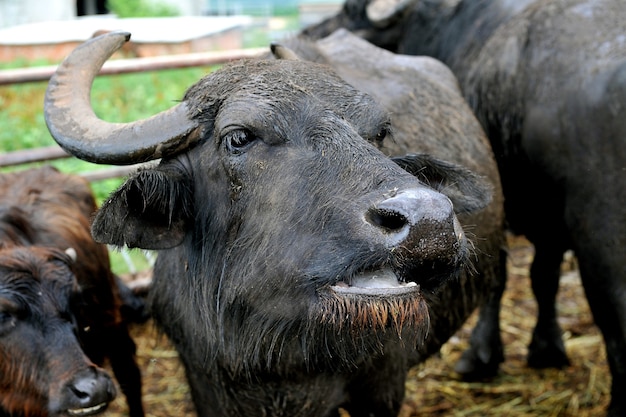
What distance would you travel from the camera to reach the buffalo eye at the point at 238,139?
120 inches

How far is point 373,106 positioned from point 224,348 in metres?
1.23

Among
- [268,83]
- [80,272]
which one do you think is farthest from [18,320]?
[268,83]

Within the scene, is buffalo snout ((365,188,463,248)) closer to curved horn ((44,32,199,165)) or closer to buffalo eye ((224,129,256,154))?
buffalo eye ((224,129,256,154))

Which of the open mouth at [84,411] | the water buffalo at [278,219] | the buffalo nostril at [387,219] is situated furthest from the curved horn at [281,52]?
the open mouth at [84,411]

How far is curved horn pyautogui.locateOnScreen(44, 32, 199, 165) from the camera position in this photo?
3127 millimetres

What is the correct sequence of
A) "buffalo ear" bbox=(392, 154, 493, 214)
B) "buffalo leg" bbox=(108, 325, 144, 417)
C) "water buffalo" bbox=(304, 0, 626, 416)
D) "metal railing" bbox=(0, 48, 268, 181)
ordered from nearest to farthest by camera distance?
"buffalo ear" bbox=(392, 154, 493, 214) < "water buffalo" bbox=(304, 0, 626, 416) < "buffalo leg" bbox=(108, 325, 144, 417) < "metal railing" bbox=(0, 48, 268, 181)

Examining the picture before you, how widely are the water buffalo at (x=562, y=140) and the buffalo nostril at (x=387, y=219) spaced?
6.98 feet

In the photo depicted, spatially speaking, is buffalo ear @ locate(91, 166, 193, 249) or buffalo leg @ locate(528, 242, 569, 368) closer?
buffalo ear @ locate(91, 166, 193, 249)

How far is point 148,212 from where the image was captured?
3254 mm

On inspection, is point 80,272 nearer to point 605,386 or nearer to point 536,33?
point 536,33

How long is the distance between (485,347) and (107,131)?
3739mm

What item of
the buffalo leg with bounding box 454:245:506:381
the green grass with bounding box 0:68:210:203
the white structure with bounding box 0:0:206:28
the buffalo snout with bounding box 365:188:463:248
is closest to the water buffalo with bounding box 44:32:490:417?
the buffalo snout with bounding box 365:188:463:248

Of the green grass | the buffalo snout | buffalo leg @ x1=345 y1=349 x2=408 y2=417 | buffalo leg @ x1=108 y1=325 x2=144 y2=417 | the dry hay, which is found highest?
the buffalo snout

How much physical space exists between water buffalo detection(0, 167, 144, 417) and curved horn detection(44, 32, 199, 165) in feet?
1.84
